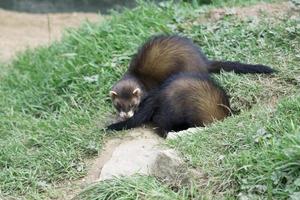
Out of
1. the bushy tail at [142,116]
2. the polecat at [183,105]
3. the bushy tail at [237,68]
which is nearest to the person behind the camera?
the polecat at [183,105]

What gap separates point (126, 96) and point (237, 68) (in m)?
1.10

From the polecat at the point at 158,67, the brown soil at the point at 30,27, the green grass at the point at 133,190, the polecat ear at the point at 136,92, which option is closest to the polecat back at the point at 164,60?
the polecat at the point at 158,67

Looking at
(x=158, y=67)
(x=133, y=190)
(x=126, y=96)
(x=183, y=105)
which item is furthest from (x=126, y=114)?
(x=133, y=190)

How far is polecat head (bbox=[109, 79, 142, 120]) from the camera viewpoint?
6.57 metres

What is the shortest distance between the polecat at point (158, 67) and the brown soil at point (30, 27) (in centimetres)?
A: 347

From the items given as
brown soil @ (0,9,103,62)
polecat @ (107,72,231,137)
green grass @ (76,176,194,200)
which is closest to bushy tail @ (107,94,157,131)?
polecat @ (107,72,231,137)

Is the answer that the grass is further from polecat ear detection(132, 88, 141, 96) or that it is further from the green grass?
polecat ear detection(132, 88, 141, 96)

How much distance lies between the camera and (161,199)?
444 centimetres

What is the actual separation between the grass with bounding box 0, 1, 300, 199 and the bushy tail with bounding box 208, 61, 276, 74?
0.22 ft

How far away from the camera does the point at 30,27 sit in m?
12.0

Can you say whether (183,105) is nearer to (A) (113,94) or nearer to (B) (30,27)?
(A) (113,94)

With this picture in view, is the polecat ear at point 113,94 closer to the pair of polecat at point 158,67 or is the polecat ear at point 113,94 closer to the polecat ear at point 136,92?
the pair of polecat at point 158,67

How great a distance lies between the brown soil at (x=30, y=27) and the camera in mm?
10586

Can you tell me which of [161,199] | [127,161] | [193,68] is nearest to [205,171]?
[161,199]
